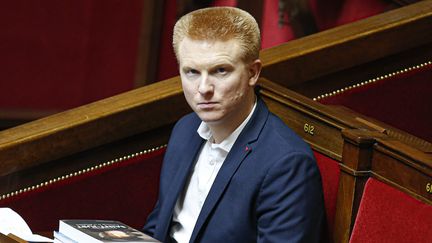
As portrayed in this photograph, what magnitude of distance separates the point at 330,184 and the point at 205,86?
41 cm

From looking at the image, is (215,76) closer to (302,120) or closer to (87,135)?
(302,120)

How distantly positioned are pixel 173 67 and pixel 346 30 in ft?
5.18

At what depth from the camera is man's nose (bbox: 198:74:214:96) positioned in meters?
2.46

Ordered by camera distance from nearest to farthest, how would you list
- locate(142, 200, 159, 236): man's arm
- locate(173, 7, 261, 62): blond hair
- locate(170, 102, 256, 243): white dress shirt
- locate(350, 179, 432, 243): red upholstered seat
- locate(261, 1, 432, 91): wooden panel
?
1. locate(350, 179, 432, 243): red upholstered seat
2. locate(173, 7, 261, 62): blond hair
3. locate(170, 102, 256, 243): white dress shirt
4. locate(142, 200, 159, 236): man's arm
5. locate(261, 1, 432, 91): wooden panel

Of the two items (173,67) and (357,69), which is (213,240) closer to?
(357,69)

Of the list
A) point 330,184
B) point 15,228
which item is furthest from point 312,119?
point 15,228

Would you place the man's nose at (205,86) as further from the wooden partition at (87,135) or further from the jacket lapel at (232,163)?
the wooden partition at (87,135)

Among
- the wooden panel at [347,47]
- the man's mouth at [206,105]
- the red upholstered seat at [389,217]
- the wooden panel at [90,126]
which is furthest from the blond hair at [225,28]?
the wooden panel at [347,47]

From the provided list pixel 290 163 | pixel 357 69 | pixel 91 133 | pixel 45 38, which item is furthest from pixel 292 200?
pixel 45 38

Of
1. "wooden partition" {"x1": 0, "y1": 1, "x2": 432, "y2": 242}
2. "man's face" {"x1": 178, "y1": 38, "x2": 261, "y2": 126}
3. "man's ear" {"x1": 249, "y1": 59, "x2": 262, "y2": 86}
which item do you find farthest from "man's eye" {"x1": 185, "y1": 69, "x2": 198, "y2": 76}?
"wooden partition" {"x1": 0, "y1": 1, "x2": 432, "y2": 242}

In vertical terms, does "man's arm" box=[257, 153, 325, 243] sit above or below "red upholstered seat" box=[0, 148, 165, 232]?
below

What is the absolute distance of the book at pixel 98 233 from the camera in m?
2.32

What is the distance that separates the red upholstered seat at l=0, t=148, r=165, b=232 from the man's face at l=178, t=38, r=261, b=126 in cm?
68

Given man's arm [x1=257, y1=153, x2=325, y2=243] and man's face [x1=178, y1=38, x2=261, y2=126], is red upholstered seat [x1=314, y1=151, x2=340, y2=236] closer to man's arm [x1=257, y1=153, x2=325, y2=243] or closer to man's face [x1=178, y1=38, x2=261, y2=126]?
man's arm [x1=257, y1=153, x2=325, y2=243]
